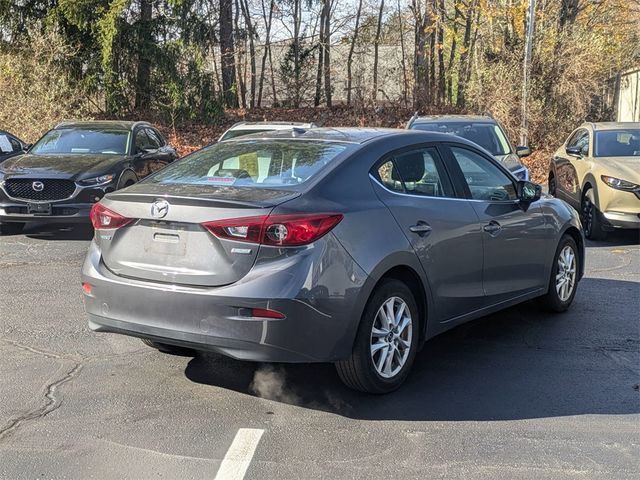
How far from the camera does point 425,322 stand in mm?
4805

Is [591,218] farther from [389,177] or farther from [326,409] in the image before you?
[326,409]

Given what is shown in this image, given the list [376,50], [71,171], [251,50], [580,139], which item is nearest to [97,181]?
[71,171]

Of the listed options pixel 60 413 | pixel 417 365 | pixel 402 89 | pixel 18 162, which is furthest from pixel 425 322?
pixel 402 89

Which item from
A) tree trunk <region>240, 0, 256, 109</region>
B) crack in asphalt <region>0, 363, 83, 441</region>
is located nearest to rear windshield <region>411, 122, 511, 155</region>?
crack in asphalt <region>0, 363, 83, 441</region>

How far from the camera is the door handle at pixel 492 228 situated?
17.2 feet

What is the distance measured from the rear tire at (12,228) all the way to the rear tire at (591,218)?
8135 mm

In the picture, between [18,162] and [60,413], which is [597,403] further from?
[18,162]

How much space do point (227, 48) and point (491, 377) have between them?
22319 mm

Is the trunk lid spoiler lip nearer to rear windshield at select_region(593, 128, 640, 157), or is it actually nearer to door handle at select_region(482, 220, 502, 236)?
door handle at select_region(482, 220, 502, 236)

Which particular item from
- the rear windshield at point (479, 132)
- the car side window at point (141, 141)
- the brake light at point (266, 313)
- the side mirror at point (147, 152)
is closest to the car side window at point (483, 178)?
the brake light at point (266, 313)

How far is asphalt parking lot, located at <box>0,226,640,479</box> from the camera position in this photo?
366 centimetres

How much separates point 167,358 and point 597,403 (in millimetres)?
2867

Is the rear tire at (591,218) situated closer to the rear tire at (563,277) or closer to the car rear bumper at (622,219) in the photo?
the car rear bumper at (622,219)

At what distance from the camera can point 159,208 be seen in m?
4.22
